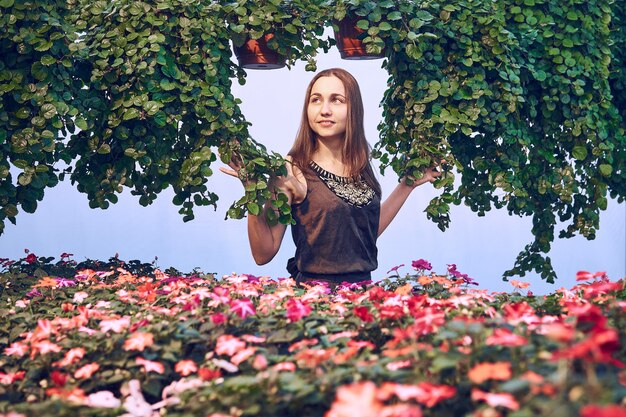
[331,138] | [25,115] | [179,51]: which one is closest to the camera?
[25,115]

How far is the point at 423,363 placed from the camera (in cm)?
209

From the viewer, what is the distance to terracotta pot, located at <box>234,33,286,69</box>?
201 inches

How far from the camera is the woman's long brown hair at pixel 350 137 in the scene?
5133 mm

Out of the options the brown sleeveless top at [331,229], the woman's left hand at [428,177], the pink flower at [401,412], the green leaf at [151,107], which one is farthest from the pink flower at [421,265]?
the pink flower at [401,412]

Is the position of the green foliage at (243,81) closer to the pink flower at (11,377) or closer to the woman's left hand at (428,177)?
the woman's left hand at (428,177)

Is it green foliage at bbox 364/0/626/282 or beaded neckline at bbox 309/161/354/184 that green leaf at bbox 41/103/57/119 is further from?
green foliage at bbox 364/0/626/282

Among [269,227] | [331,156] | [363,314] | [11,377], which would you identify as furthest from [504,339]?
[331,156]

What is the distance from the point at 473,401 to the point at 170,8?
3.28m

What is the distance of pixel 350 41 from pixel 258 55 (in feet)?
1.99

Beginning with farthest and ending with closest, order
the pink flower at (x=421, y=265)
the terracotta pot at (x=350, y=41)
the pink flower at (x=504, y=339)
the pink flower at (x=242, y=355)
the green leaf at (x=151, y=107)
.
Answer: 1. the terracotta pot at (x=350, y=41)
2. the green leaf at (x=151, y=107)
3. the pink flower at (x=421, y=265)
4. the pink flower at (x=242, y=355)
5. the pink flower at (x=504, y=339)

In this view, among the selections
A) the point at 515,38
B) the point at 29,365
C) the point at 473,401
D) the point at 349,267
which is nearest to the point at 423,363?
the point at 473,401

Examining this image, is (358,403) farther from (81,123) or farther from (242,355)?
(81,123)

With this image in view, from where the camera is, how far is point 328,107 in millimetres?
5062

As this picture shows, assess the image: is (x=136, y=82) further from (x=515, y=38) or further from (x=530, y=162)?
(x=530, y=162)
